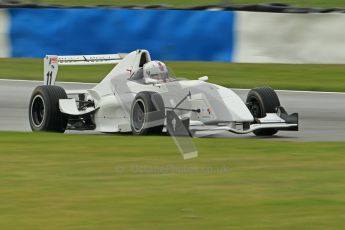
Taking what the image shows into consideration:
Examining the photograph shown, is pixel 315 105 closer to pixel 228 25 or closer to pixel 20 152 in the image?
pixel 228 25

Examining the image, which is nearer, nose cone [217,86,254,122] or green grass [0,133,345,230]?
green grass [0,133,345,230]

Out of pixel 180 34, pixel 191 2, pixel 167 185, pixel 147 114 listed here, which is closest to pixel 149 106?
pixel 147 114

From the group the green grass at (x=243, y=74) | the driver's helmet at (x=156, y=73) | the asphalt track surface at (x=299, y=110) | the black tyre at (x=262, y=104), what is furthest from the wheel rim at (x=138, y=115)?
the green grass at (x=243, y=74)

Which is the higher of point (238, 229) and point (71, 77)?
point (71, 77)

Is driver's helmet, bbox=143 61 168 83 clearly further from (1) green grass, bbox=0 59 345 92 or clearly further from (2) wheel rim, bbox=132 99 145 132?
(1) green grass, bbox=0 59 345 92

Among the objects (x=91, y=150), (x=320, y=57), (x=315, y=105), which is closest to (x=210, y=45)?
(x=320, y=57)

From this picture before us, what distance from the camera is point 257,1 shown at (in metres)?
28.0

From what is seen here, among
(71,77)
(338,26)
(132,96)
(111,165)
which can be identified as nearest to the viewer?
(111,165)

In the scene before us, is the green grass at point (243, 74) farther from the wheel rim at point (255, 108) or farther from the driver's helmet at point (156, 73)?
the driver's helmet at point (156, 73)

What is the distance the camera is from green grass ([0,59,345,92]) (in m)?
19.9

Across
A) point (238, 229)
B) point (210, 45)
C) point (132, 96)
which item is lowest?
point (238, 229)

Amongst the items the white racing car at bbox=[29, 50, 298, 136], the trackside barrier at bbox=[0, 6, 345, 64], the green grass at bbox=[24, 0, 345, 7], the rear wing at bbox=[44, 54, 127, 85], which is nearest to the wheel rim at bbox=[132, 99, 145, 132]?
the white racing car at bbox=[29, 50, 298, 136]

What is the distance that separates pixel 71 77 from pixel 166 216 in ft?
47.7

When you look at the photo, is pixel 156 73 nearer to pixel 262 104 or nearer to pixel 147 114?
pixel 147 114
